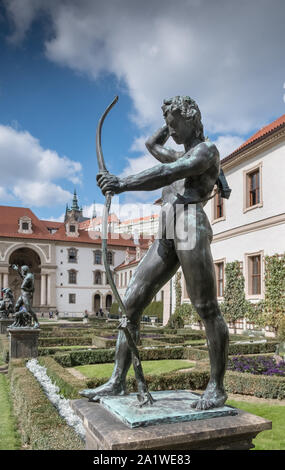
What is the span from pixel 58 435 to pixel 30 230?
46.0 meters

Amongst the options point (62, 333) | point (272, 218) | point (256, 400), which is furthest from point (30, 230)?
point (256, 400)

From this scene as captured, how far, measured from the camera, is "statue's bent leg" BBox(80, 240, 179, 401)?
279 cm

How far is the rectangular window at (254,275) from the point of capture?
1803cm

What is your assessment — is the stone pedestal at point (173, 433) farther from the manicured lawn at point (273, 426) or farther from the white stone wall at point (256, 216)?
the white stone wall at point (256, 216)

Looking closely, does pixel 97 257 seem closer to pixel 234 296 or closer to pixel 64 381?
pixel 234 296

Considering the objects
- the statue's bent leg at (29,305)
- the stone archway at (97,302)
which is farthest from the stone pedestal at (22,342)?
the stone archway at (97,302)

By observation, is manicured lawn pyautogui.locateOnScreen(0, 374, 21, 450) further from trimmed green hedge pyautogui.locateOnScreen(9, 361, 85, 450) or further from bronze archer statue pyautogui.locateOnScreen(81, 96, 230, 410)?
bronze archer statue pyautogui.locateOnScreen(81, 96, 230, 410)

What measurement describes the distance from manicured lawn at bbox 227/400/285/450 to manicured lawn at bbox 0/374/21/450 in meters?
2.72

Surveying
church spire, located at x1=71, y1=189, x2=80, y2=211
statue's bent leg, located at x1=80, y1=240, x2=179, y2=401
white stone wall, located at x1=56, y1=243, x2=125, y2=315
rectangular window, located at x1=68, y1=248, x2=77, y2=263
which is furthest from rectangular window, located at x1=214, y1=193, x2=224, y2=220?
church spire, located at x1=71, y1=189, x2=80, y2=211

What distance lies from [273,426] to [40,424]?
3063mm

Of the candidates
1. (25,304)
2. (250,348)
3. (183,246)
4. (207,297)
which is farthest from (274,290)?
(183,246)

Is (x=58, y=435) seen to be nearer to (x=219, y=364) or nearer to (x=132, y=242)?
(x=219, y=364)

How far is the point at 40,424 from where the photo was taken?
13.3 feet
